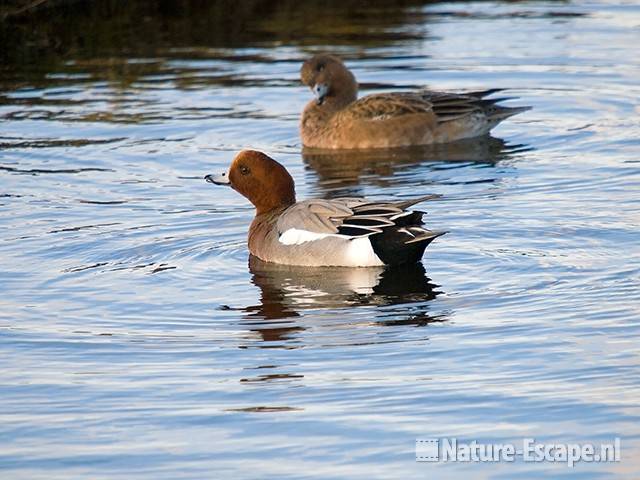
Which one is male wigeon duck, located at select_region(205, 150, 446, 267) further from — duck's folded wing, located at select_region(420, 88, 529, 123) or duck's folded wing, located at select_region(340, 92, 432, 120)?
duck's folded wing, located at select_region(420, 88, 529, 123)

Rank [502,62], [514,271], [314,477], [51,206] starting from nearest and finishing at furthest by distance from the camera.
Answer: [314,477]
[514,271]
[51,206]
[502,62]

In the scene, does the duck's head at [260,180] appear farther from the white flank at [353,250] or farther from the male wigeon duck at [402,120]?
the male wigeon duck at [402,120]

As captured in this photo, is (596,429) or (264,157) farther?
(264,157)

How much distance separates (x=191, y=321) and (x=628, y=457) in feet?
9.85

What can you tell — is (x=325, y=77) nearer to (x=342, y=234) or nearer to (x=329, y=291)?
(x=342, y=234)

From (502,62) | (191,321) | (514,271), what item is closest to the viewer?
(191,321)

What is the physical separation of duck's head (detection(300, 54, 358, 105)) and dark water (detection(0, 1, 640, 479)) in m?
0.51

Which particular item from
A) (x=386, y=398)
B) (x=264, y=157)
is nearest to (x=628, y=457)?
(x=386, y=398)

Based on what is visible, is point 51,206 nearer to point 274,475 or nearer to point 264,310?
point 264,310

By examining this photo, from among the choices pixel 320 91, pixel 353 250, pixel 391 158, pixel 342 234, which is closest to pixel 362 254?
pixel 353 250

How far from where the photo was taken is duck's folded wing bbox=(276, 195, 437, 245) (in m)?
9.59

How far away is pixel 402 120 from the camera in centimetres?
1427

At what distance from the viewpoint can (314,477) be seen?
6145 mm

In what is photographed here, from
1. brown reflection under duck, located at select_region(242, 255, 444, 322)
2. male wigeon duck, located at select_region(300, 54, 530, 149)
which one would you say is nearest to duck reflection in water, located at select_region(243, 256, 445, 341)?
brown reflection under duck, located at select_region(242, 255, 444, 322)
